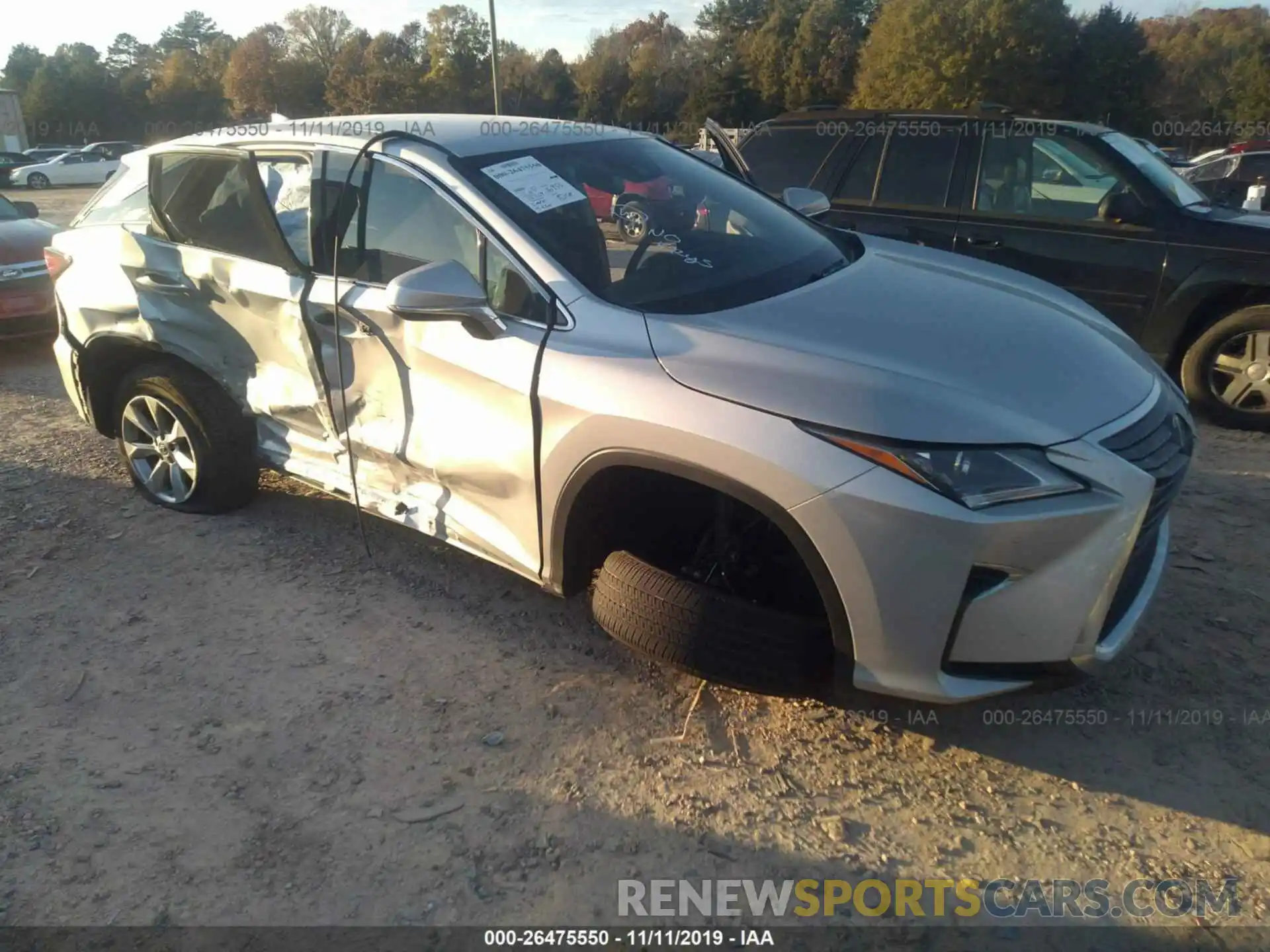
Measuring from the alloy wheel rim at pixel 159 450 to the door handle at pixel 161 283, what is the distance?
1.63ft

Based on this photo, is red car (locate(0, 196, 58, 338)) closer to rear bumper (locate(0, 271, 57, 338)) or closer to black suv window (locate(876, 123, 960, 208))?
rear bumper (locate(0, 271, 57, 338))

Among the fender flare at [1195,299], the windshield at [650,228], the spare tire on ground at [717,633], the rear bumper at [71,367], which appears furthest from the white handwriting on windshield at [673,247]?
the fender flare at [1195,299]

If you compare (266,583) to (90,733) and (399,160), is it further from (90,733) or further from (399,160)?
(399,160)

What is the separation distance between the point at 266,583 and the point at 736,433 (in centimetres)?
237

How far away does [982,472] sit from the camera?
233 cm

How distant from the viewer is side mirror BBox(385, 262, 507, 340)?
278cm

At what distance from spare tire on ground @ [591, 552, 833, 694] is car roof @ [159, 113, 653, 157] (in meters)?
1.65

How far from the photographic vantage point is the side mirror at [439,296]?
2779 millimetres

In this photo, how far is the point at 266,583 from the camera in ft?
12.8

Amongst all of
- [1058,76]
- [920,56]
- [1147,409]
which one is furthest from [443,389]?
[1058,76]

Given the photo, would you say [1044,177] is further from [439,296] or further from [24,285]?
[24,285]

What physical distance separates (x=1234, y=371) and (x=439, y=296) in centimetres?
467

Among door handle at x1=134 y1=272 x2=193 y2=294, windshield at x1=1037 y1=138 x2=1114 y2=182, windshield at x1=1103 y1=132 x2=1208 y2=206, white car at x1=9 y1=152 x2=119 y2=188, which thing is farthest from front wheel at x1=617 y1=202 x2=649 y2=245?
white car at x1=9 y1=152 x2=119 y2=188

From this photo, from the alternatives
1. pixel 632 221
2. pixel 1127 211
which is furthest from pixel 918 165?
pixel 632 221
